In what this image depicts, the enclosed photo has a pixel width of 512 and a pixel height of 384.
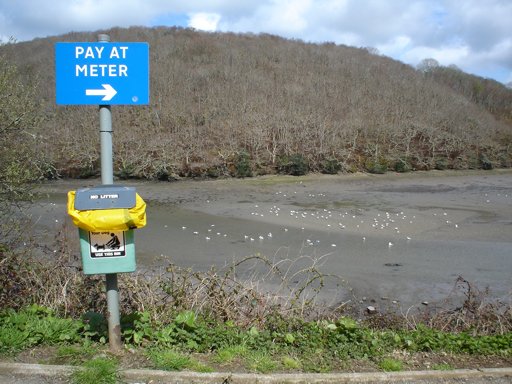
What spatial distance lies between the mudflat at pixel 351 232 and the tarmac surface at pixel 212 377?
8.46 feet

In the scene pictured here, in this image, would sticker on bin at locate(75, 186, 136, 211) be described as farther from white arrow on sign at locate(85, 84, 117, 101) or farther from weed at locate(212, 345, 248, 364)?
weed at locate(212, 345, 248, 364)

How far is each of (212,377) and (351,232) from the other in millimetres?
12353

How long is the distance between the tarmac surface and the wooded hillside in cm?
1669

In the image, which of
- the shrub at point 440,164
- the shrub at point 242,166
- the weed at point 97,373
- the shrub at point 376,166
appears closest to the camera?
the weed at point 97,373

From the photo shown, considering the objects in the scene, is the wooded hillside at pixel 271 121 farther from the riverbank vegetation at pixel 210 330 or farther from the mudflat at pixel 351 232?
the riverbank vegetation at pixel 210 330

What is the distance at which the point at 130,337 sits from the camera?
4.82 meters

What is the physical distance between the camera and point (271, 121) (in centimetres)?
4312

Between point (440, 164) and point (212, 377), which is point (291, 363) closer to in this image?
point (212, 377)

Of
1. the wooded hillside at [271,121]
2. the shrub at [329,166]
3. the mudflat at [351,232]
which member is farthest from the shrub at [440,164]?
the mudflat at [351,232]

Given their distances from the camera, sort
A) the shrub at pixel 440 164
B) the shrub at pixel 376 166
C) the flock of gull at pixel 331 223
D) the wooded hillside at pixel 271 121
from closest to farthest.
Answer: the flock of gull at pixel 331 223 < the wooded hillside at pixel 271 121 < the shrub at pixel 376 166 < the shrub at pixel 440 164

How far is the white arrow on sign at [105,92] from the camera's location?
441 centimetres

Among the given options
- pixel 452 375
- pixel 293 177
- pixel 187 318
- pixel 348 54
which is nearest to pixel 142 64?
pixel 187 318

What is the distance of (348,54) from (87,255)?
286ft

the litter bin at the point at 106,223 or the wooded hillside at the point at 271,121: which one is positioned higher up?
the wooded hillside at the point at 271,121
